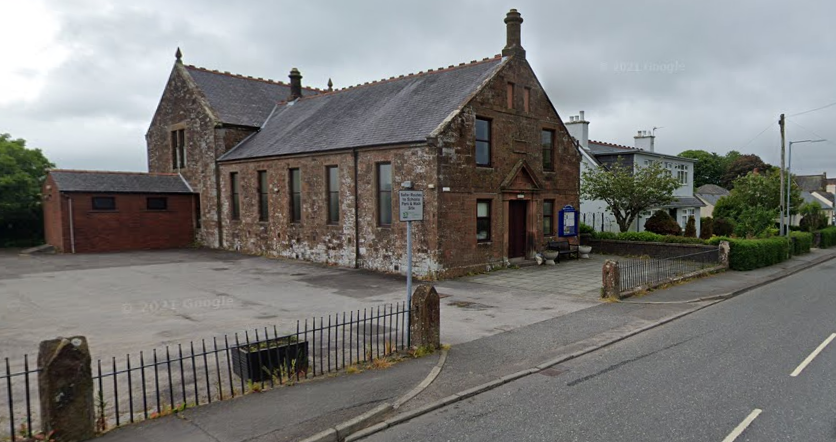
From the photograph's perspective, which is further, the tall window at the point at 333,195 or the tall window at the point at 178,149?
the tall window at the point at 178,149

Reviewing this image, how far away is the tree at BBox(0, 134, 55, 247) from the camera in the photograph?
92.2 feet

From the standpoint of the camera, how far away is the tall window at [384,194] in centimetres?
1939

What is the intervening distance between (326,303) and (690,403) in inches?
371

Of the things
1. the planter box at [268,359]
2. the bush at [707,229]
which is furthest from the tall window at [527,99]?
the bush at [707,229]

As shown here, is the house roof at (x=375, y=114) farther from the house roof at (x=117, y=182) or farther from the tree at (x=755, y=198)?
the tree at (x=755, y=198)

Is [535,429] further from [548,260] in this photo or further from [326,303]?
[548,260]

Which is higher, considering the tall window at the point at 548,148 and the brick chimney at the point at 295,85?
the brick chimney at the point at 295,85

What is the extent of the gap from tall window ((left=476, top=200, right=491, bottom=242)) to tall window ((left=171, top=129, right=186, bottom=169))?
2049 cm

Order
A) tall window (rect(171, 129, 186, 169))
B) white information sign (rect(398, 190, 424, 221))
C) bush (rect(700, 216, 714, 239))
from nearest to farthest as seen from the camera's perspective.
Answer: white information sign (rect(398, 190, 424, 221)) < tall window (rect(171, 129, 186, 169)) < bush (rect(700, 216, 714, 239))

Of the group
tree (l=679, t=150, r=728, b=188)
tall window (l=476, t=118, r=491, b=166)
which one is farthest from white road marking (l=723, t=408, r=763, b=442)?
tree (l=679, t=150, r=728, b=188)

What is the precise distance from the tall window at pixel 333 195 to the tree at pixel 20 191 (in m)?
19.9

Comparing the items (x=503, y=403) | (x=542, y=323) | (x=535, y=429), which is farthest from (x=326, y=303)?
(x=535, y=429)

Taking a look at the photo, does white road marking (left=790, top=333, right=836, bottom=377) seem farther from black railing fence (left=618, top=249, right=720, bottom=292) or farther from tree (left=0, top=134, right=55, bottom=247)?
tree (left=0, top=134, right=55, bottom=247)

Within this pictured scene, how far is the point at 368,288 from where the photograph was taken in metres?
16.2
